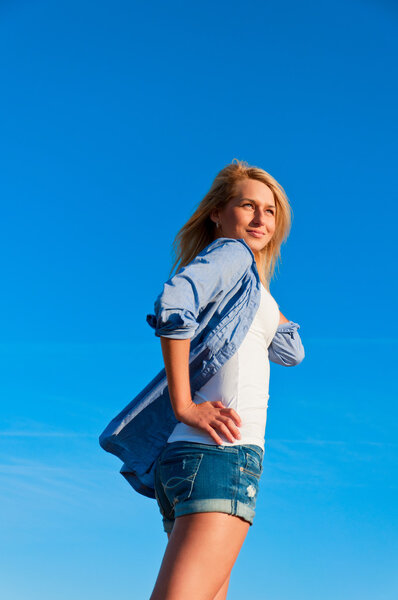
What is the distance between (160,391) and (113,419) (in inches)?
11.7

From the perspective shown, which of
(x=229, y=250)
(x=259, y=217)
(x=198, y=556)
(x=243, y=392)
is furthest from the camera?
(x=259, y=217)

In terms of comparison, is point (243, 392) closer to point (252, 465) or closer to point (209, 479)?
point (252, 465)

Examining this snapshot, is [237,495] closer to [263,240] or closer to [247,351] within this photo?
[247,351]

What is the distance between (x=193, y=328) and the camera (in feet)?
9.40

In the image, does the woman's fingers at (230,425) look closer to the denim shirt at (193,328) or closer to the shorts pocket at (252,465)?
the shorts pocket at (252,465)

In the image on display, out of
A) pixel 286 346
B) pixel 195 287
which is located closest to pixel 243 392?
pixel 195 287

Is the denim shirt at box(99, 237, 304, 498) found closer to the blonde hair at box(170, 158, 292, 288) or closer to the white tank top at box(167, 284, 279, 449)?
the white tank top at box(167, 284, 279, 449)

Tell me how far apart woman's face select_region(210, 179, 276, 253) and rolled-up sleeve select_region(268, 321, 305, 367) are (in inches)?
21.5

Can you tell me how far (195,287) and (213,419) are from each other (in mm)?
610

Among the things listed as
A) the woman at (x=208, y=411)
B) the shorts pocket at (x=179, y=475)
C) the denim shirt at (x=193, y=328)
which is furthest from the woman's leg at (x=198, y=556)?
the denim shirt at (x=193, y=328)

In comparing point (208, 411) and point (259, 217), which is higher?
point (259, 217)

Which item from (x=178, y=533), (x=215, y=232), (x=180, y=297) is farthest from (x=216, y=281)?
(x=178, y=533)

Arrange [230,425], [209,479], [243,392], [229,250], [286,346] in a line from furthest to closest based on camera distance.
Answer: [286,346], [229,250], [243,392], [230,425], [209,479]

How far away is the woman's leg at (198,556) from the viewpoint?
8.34ft
